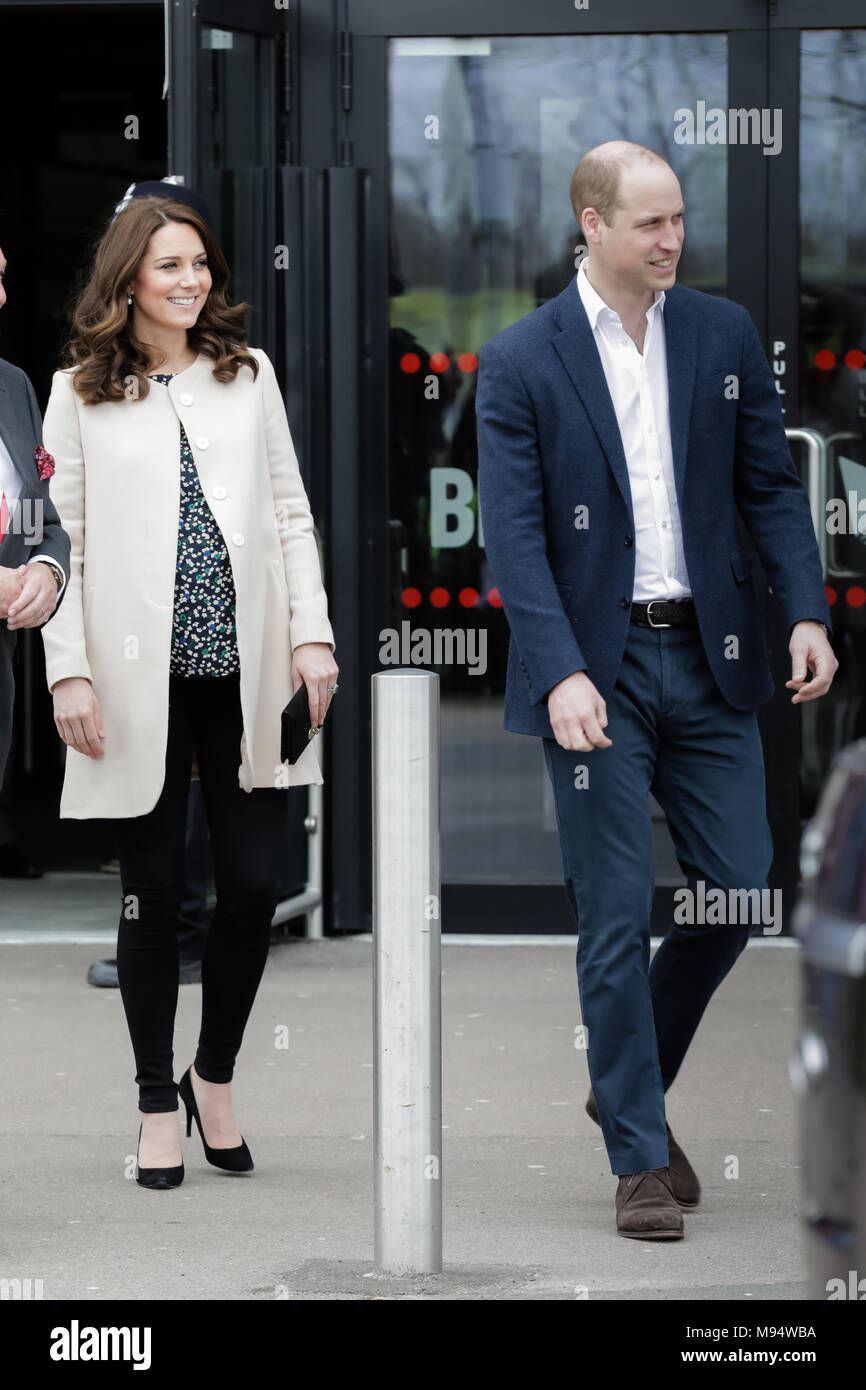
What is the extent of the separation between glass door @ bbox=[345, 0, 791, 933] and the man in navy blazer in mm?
2771

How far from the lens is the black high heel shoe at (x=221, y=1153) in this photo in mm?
4402

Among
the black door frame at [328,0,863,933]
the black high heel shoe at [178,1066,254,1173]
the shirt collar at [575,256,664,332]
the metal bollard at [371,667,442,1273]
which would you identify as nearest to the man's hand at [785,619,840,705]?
the shirt collar at [575,256,664,332]

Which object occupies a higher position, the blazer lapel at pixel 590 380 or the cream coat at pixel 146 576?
the blazer lapel at pixel 590 380

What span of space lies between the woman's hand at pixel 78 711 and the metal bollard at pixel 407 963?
77cm

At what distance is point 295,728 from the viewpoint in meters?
4.18

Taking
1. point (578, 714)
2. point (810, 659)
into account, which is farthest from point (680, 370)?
point (578, 714)

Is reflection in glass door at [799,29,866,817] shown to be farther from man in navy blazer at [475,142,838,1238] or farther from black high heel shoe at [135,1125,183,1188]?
black high heel shoe at [135,1125,183,1188]

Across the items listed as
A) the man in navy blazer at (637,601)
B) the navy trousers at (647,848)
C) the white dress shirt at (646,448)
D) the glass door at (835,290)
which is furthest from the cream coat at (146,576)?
the glass door at (835,290)

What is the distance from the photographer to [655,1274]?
372 centimetres

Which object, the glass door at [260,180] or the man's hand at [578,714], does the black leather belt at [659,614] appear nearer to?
the man's hand at [578,714]

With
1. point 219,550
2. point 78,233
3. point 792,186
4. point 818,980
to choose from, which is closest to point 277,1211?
point 219,550

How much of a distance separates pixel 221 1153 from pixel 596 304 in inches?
72.2

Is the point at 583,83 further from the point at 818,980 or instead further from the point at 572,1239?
the point at 818,980

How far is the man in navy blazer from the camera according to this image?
13.0 ft
